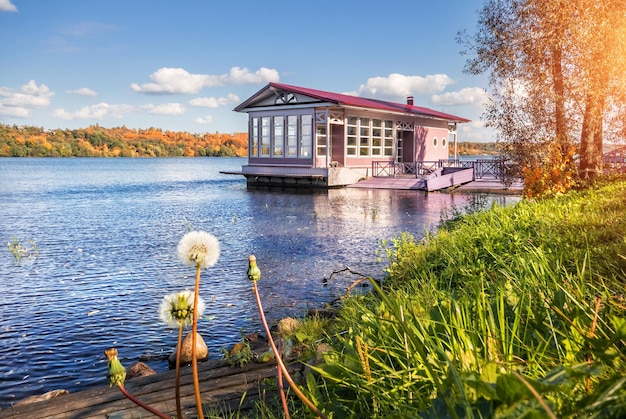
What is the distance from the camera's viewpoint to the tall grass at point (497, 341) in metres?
1.30

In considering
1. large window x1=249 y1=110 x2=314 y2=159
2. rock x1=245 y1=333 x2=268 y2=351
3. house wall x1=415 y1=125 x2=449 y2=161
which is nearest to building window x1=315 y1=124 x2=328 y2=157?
large window x1=249 y1=110 x2=314 y2=159

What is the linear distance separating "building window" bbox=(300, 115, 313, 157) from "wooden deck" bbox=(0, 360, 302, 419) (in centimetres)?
2624

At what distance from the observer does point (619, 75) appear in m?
14.5

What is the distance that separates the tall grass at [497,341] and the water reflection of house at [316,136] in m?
22.5

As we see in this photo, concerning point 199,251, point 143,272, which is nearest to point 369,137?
point 143,272

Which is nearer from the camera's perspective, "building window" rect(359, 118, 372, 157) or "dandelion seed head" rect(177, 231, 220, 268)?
"dandelion seed head" rect(177, 231, 220, 268)

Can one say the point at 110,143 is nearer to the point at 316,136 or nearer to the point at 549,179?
the point at 316,136

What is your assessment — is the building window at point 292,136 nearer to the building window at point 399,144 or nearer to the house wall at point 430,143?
the building window at point 399,144

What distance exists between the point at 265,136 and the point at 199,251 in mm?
30793

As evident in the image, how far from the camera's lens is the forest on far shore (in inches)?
4205

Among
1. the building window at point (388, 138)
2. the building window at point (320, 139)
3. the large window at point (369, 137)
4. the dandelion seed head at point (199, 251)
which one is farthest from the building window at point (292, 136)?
the dandelion seed head at point (199, 251)

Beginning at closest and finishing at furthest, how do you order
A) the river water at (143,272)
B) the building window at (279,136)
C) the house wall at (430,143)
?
the river water at (143,272) → the building window at (279,136) → the house wall at (430,143)

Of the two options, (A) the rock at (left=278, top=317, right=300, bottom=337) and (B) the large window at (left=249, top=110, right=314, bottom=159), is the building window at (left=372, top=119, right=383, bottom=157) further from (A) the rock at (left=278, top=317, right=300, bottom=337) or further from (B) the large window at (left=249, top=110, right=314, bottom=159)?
(A) the rock at (left=278, top=317, right=300, bottom=337)

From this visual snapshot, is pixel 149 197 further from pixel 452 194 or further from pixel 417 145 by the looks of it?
pixel 417 145
